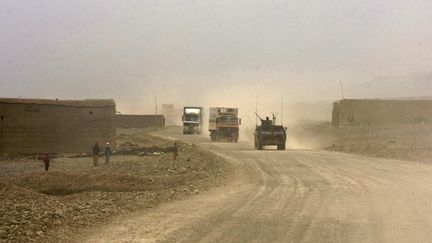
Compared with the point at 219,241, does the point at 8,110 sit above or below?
above

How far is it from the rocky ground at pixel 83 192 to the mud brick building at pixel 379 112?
49572 mm

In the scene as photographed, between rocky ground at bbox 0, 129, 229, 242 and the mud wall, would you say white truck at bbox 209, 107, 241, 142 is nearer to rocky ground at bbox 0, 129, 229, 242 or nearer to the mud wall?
rocky ground at bbox 0, 129, 229, 242

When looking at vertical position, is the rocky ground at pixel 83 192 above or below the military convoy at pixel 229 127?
below

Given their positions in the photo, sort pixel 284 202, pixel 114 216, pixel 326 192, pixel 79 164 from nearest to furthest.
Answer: pixel 114 216, pixel 284 202, pixel 326 192, pixel 79 164

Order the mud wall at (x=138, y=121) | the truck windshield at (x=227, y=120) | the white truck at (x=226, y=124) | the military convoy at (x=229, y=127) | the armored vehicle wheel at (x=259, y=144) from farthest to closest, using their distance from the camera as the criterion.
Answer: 1. the mud wall at (x=138, y=121)
2. the truck windshield at (x=227, y=120)
3. the white truck at (x=226, y=124)
4. the military convoy at (x=229, y=127)
5. the armored vehicle wheel at (x=259, y=144)

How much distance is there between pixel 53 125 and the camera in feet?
111

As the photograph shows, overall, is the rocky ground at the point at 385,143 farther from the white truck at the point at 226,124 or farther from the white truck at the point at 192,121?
the white truck at the point at 192,121

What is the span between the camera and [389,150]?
34.6 metres

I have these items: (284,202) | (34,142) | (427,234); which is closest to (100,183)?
(284,202)

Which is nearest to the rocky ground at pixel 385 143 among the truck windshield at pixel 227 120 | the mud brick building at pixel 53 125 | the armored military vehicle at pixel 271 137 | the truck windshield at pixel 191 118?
the armored military vehicle at pixel 271 137

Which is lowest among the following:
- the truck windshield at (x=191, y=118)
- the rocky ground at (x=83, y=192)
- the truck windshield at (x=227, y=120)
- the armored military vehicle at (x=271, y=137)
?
the rocky ground at (x=83, y=192)

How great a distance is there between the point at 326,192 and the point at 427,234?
5.91 m

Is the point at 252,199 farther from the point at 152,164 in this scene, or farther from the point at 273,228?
the point at 152,164

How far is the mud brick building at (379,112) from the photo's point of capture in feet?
237
